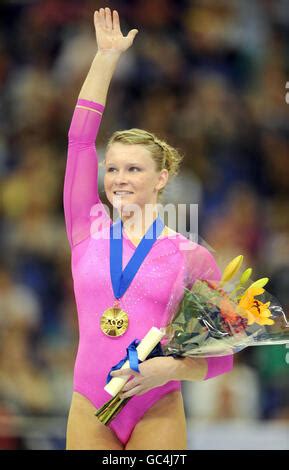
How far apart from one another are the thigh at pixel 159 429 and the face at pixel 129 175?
2.17 feet

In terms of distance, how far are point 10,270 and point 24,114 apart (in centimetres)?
105

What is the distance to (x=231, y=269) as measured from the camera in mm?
2812

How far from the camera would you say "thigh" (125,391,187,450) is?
2.86 metres

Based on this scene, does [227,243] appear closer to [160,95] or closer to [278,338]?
[160,95]

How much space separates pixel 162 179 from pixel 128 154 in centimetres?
16

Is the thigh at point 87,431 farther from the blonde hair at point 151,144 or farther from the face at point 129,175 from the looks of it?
the blonde hair at point 151,144

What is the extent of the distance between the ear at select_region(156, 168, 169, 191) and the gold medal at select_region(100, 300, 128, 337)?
1.50 feet

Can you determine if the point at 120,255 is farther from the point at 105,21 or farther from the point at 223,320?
the point at 105,21

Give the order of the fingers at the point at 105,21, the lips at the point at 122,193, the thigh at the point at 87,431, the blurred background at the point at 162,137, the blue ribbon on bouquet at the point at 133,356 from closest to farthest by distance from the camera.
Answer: the blue ribbon on bouquet at the point at 133,356, the thigh at the point at 87,431, the lips at the point at 122,193, the fingers at the point at 105,21, the blurred background at the point at 162,137

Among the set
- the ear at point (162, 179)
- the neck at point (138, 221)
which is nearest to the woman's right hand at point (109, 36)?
the ear at point (162, 179)

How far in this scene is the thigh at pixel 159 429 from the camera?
2.86m

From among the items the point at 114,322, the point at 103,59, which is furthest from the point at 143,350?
the point at 103,59

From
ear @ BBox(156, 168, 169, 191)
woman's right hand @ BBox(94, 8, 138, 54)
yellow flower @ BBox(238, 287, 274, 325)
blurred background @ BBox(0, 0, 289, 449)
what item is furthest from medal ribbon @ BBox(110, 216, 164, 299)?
blurred background @ BBox(0, 0, 289, 449)

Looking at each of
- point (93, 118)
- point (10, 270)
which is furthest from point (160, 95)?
point (93, 118)
